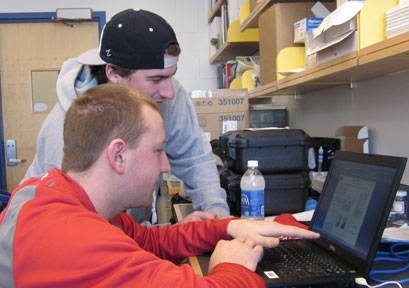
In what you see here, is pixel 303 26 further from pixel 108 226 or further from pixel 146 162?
pixel 108 226

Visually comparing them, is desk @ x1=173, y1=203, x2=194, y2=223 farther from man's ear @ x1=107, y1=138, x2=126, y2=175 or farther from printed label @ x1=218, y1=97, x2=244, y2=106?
printed label @ x1=218, y1=97, x2=244, y2=106

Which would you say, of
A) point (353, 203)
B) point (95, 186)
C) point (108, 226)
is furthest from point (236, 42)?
point (108, 226)

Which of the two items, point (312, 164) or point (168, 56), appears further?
point (312, 164)

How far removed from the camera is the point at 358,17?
1082 millimetres

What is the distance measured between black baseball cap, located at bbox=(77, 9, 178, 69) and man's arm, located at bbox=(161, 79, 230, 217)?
11.3 inches

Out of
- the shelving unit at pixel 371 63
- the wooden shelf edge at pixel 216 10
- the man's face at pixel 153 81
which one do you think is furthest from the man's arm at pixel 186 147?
the wooden shelf edge at pixel 216 10

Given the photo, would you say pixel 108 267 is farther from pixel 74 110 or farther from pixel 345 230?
pixel 345 230

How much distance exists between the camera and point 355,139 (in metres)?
1.58

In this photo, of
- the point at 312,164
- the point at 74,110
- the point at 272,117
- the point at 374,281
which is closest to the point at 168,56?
the point at 74,110

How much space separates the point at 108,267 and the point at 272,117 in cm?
204

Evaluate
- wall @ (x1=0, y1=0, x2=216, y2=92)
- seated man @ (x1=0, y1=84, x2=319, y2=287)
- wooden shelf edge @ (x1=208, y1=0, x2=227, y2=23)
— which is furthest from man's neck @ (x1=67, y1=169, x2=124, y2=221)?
wall @ (x1=0, y1=0, x2=216, y2=92)

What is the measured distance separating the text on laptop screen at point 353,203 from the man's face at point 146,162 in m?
0.45

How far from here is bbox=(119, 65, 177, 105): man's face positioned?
118cm

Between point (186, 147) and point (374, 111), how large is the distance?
0.78 metres
